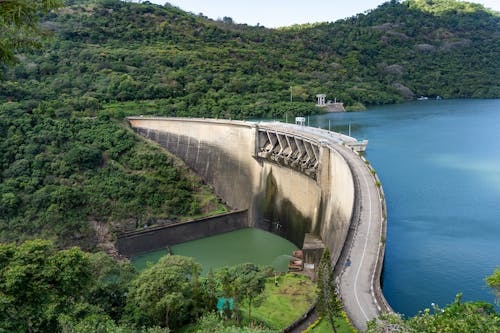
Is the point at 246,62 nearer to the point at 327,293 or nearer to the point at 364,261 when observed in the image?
the point at 364,261

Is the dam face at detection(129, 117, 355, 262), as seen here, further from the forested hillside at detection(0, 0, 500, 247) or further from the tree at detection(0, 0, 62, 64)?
the tree at detection(0, 0, 62, 64)

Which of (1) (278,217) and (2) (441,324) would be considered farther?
(1) (278,217)

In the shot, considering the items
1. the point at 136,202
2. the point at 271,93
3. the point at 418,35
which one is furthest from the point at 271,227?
the point at 418,35

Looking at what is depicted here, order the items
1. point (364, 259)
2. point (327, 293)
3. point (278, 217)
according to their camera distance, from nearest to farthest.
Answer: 1. point (327, 293)
2. point (364, 259)
3. point (278, 217)

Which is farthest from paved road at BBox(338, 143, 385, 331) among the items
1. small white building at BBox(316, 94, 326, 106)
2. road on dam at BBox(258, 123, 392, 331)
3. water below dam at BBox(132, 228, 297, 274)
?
small white building at BBox(316, 94, 326, 106)

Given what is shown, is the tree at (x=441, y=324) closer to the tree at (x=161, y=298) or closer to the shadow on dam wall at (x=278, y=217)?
the tree at (x=161, y=298)

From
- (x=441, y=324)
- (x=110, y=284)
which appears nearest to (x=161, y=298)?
(x=110, y=284)
